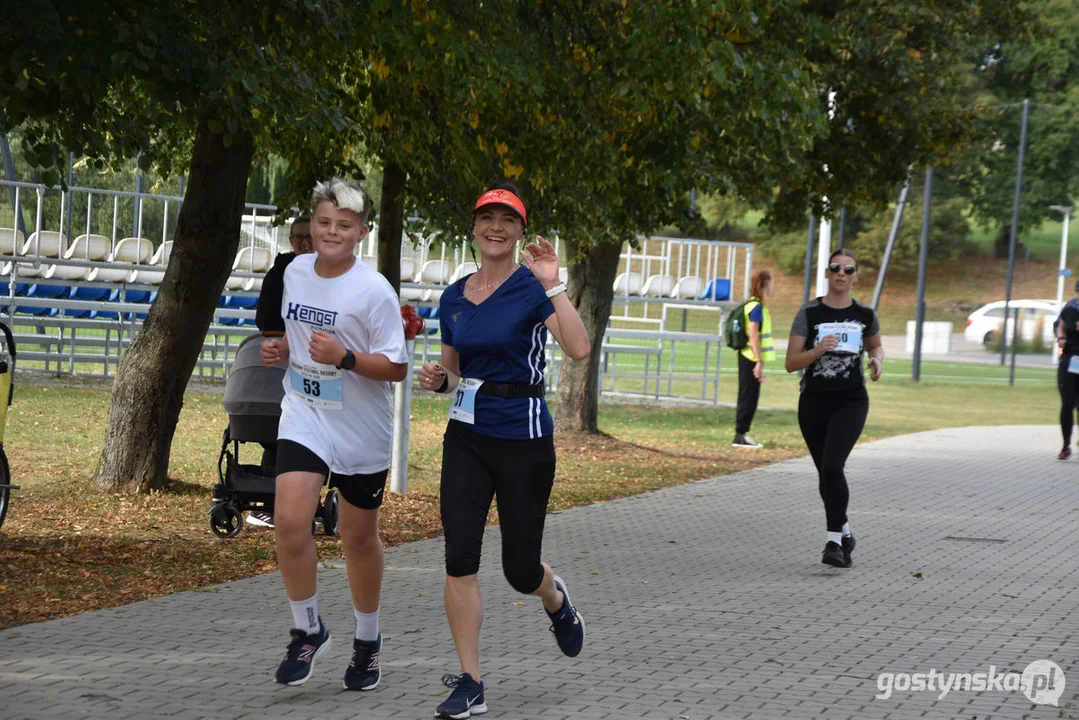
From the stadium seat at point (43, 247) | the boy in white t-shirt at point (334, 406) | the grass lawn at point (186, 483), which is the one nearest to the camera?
the boy in white t-shirt at point (334, 406)

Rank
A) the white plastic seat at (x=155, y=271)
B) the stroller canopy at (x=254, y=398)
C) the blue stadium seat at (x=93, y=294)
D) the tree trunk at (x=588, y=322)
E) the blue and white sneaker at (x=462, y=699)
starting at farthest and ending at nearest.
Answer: the blue stadium seat at (x=93, y=294) < the white plastic seat at (x=155, y=271) < the tree trunk at (x=588, y=322) < the stroller canopy at (x=254, y=398) < the blue and white sneaker at (x=462, y=699)

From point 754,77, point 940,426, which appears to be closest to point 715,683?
point 754,77

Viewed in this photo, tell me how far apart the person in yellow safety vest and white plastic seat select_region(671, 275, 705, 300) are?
7.55 meters

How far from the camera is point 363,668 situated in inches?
221

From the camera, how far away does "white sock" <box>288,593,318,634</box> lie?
18.3 feet

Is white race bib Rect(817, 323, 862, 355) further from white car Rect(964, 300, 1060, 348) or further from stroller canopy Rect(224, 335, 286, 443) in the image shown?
white car Rect(964, 300, 1060, 348)

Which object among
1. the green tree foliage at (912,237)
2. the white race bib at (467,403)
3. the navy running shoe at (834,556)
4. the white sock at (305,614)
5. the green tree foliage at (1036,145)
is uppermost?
the green tree foliage at (1036,145)

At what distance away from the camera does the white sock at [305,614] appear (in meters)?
5.58

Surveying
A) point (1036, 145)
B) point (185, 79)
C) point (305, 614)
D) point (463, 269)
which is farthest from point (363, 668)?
point (1036, 145)

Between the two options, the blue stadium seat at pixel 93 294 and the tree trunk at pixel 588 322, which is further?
the blue stadium seat at pixel 93 294

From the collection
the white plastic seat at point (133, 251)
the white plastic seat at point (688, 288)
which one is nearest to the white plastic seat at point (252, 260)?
the white plastic seat at point (133, 251)

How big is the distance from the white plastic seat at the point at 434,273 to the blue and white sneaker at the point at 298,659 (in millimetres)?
19129

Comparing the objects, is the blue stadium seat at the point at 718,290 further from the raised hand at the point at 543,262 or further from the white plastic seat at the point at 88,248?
the raised hand at the point at 543,262

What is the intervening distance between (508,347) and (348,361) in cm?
56
